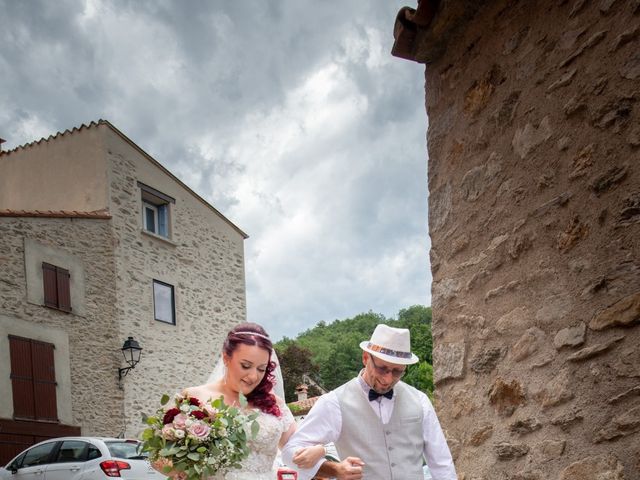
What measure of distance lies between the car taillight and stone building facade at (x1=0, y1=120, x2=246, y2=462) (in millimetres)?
4387

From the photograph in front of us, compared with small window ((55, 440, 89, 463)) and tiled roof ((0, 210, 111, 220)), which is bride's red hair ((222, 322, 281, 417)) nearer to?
small window ((55, 440, 89, 463))

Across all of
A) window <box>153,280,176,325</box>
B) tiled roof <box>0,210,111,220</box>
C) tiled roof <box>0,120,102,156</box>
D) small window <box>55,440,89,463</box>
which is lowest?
small window <box>55,440,89,463</box>

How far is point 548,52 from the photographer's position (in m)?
4.07

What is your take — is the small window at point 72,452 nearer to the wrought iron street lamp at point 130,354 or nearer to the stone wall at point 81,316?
the stone wall at point 81,316

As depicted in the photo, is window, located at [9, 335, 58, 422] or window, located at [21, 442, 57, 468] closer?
window, located at [21, 442, 57, 468]

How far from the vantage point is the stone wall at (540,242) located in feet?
11.4

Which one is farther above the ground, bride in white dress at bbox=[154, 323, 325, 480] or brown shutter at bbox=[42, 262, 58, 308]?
brown shutter at bbox=[42, 262, 58, 308]

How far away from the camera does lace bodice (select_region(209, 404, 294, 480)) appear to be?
376cm

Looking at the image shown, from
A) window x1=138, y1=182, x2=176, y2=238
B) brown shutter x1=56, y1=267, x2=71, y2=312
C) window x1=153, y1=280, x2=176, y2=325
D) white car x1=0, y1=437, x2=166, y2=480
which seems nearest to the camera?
white car x1=0, y1=437, x2=166, y2=480

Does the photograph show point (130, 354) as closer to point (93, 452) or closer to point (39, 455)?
point (39, 455)

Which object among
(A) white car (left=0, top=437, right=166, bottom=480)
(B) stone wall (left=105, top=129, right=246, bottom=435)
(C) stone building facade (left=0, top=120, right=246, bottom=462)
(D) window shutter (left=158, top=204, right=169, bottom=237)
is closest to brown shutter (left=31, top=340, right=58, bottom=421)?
(C) stone building facade (left=0, top=120, right=246, bottom=462)

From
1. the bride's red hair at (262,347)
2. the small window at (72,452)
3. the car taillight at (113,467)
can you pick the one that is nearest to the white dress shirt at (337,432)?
the bride's red hair at (262,347)

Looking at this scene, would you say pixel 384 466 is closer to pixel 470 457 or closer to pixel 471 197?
pixel 470 457

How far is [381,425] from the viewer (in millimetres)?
3689
